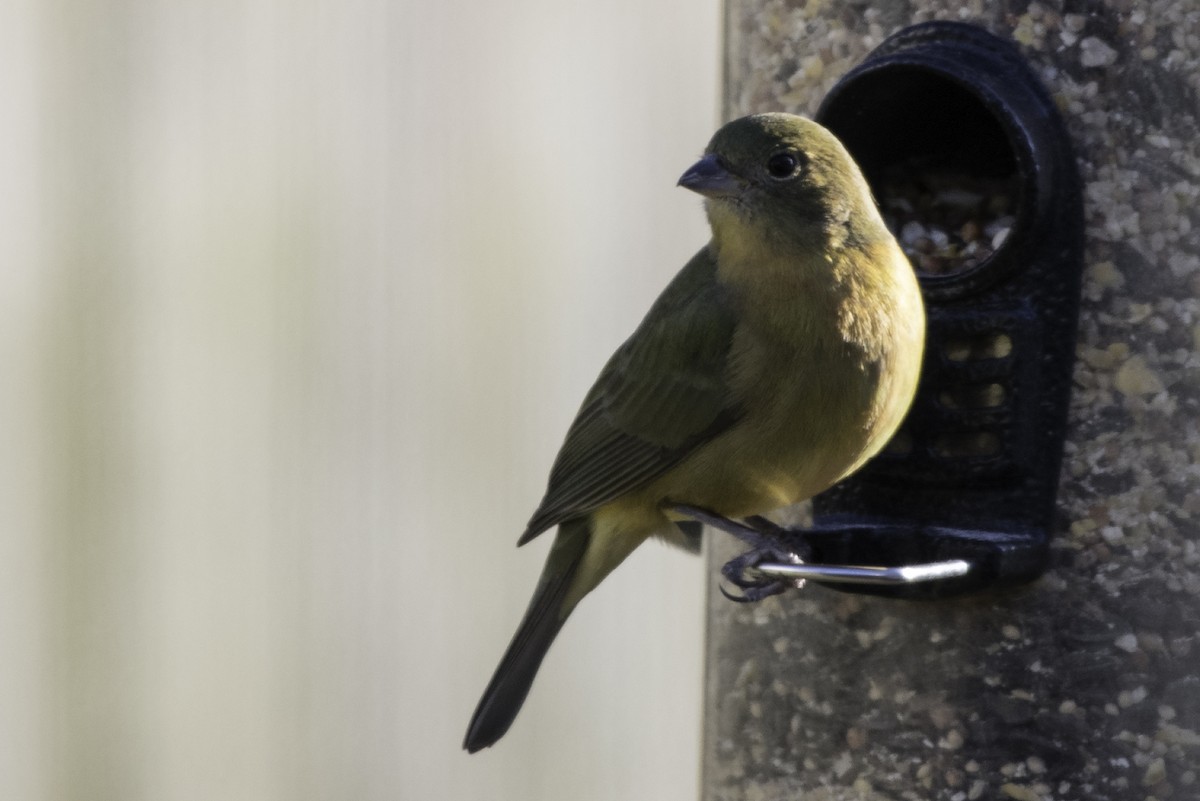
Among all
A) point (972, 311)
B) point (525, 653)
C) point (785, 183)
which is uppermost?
point (785, 183)

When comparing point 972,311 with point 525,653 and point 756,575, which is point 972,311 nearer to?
point 756,575

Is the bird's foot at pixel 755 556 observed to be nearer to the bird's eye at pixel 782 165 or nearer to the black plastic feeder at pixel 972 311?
the black plastic feeder at pixel 972 311

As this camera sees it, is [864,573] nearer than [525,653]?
Yes

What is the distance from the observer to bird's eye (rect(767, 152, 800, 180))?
3.46 meters

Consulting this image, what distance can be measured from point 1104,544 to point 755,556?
0.65 metres

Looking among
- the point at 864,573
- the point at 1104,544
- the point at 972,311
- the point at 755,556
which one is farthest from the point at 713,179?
the point at 1104,544

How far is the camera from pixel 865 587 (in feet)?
11.0

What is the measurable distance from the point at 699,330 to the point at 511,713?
971 millimetres

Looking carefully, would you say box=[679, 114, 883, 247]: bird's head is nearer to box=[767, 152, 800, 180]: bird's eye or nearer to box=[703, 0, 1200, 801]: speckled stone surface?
box=[767, 152, 800, 180]: bird's eye

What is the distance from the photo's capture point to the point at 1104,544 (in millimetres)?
3223

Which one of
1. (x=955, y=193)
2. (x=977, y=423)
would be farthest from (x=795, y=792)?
(x=955, y=193)

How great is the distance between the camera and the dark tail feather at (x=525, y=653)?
12.4 ft

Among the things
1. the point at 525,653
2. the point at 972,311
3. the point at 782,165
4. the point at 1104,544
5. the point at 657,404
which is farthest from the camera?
the point at 525,653

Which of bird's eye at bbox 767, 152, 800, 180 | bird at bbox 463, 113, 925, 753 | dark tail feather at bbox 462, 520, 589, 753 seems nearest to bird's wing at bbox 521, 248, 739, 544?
bird at bbox 463, 113, 925, 753
